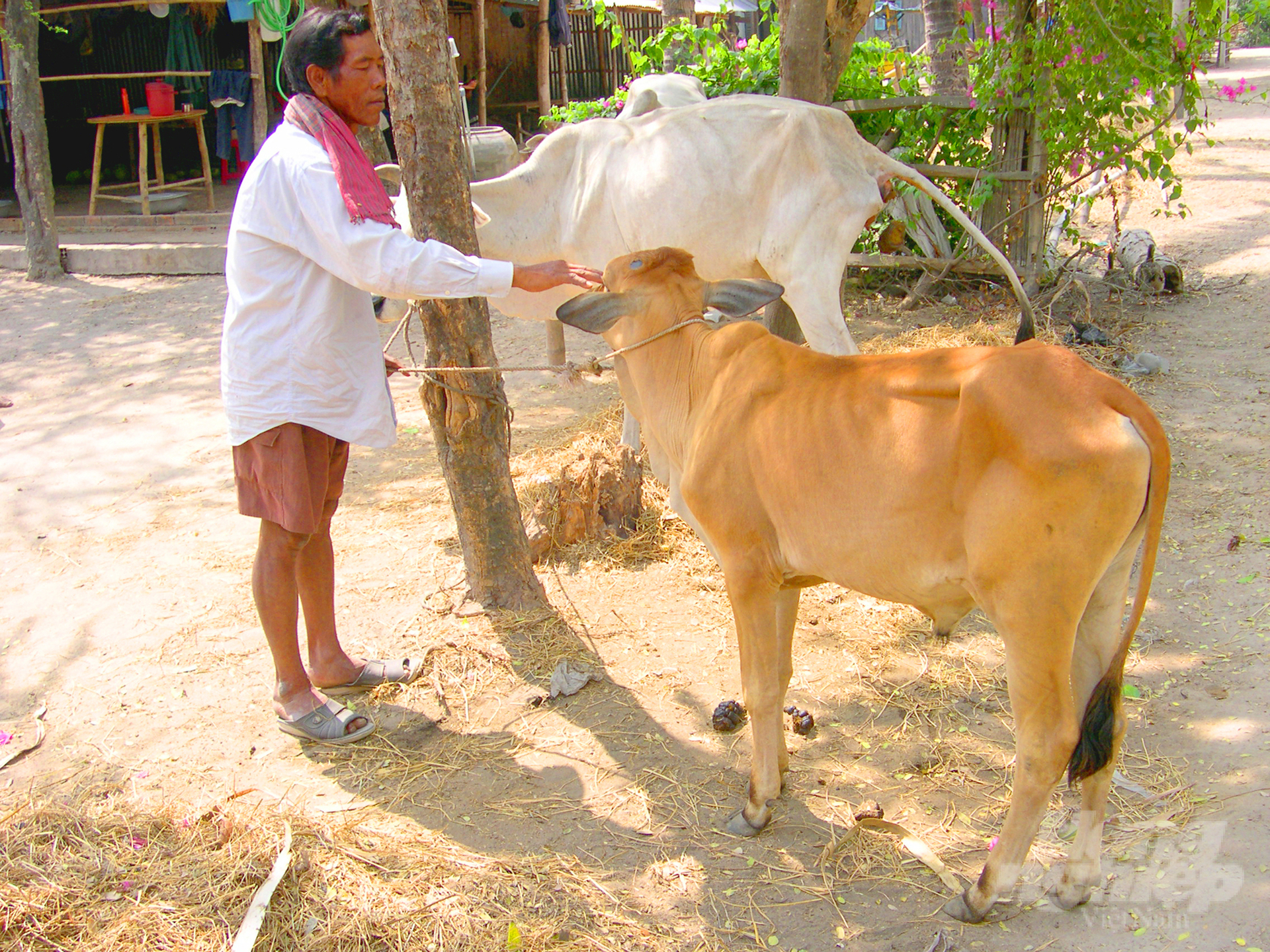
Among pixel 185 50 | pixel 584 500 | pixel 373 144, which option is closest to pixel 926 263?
pixel 373 144

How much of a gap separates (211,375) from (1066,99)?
6.37 meters

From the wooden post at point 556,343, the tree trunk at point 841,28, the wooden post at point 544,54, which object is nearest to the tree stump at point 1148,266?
the tree trunk at point 841,28

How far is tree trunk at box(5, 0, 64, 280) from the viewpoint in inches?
378

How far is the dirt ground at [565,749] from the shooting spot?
262 centimetres

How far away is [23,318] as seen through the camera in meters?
9.03

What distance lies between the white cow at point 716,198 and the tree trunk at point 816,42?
136 centimetres

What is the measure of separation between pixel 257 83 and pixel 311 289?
9.31 meters

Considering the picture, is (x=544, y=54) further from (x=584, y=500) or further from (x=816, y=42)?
(x=584, y=500)

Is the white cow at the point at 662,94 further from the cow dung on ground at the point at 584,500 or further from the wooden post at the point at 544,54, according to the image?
the wooden post at the point at 544,54

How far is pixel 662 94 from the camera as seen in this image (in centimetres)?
652

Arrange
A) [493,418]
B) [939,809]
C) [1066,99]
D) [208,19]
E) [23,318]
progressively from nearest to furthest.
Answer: [939,809] → [493,418] → [1066,99] → [23,318] → [208,19]

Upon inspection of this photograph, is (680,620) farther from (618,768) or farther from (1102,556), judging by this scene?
(1102,556)

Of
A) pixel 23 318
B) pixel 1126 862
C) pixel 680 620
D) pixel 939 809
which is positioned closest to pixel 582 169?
pixel 680 620

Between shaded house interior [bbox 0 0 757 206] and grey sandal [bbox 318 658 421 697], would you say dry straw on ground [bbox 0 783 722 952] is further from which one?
shaded house interior [bbox 0 0 757 206]
